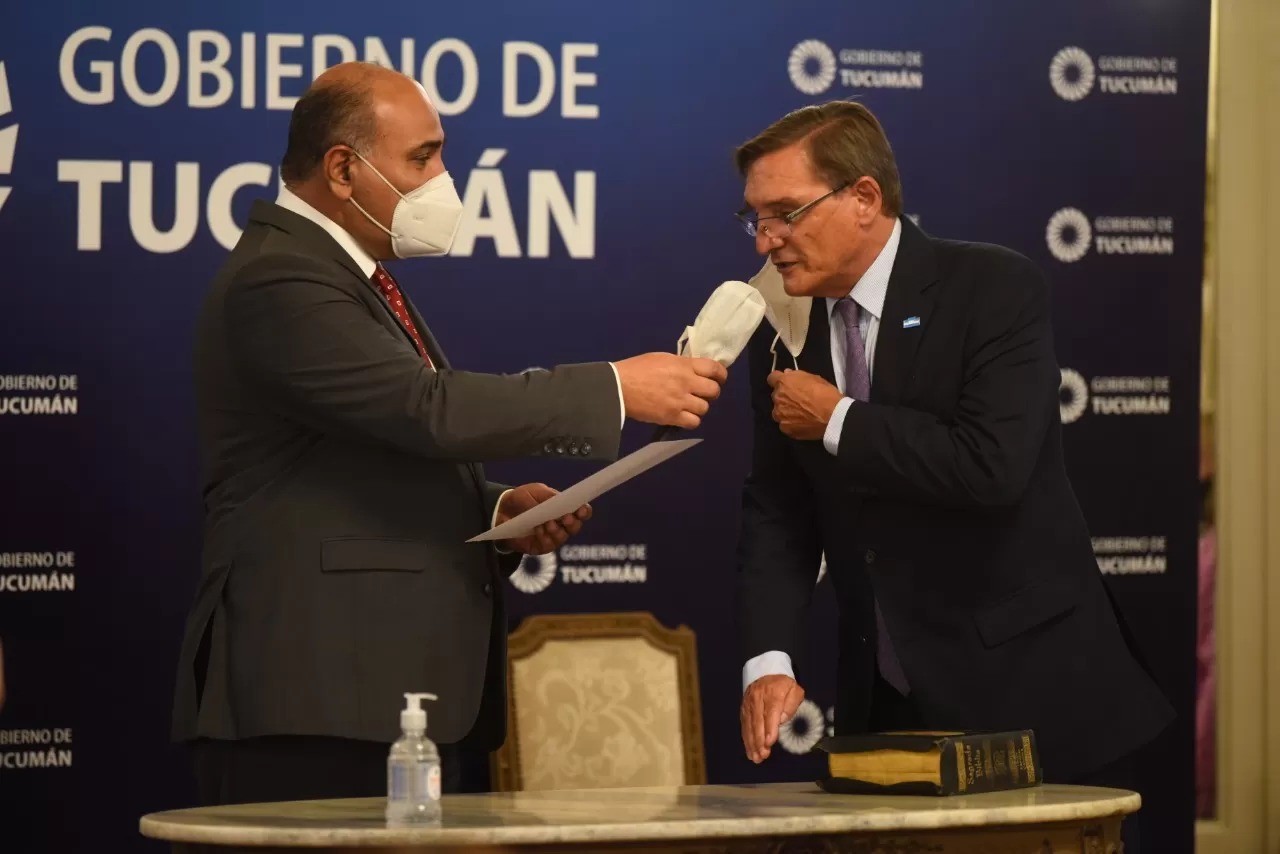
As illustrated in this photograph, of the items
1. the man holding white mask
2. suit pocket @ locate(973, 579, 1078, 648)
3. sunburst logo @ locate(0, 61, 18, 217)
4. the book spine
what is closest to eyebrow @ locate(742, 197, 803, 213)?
the man holding white mask

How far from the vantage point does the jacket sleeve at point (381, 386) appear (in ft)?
9.01

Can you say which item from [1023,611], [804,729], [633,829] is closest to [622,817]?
[633,829]

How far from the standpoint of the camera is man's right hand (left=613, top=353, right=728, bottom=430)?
2.84 m

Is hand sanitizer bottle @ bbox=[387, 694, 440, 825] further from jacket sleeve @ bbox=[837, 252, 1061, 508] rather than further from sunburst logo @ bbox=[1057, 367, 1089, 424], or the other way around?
sunburst logo @ bbox=[1057, 367, 1089, 424]

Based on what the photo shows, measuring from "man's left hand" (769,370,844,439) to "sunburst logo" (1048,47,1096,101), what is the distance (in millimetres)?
2353

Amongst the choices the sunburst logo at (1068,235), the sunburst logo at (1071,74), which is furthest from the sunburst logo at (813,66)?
the sunburst logo at (1068,235)

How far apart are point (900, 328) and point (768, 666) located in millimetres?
693

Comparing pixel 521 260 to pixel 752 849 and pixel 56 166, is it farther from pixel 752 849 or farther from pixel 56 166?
pixel 752 849

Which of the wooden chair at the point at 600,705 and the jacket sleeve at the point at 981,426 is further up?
the jacket sleeve at the point at 981,426

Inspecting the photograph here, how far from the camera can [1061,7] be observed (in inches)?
201

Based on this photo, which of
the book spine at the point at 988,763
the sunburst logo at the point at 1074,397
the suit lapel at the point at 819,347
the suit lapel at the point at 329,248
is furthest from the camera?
the sunburst logo at the point at 1074,397

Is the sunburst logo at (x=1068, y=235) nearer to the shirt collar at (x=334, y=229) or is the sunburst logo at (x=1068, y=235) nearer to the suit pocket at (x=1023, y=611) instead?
the suit pocket at (x=1023, y=611)

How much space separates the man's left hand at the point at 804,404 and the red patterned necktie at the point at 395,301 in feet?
2.18

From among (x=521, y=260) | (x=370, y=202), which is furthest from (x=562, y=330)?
(x=370, y=202)
